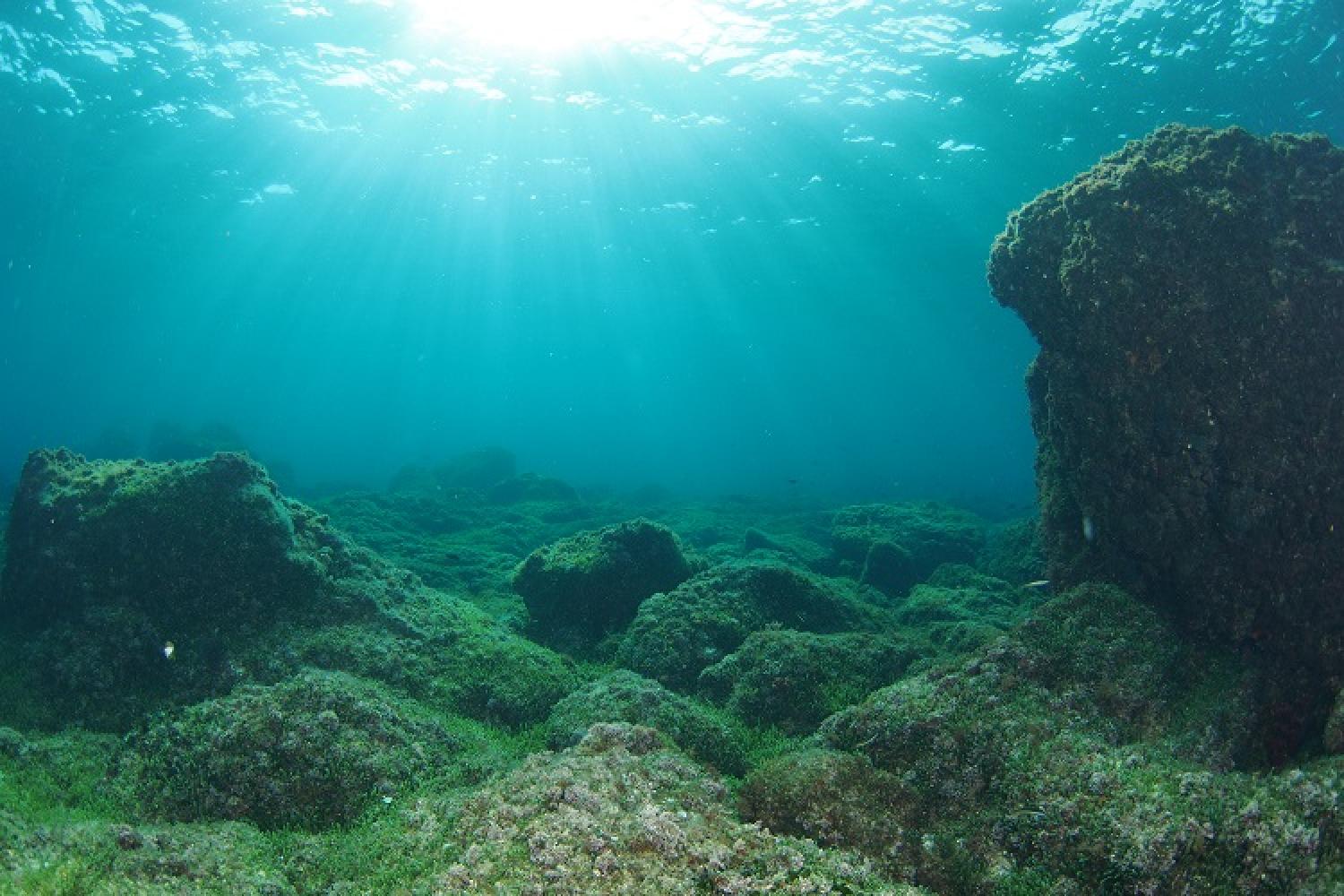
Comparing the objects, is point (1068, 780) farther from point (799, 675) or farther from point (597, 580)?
point (597, 580)

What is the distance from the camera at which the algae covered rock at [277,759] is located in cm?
561

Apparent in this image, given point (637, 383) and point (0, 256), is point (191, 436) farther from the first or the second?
point (637, 383)

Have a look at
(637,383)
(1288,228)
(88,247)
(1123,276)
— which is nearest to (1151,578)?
(1123,276)

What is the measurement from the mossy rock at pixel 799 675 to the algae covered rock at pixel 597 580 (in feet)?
11.9

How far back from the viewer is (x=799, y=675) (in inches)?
324

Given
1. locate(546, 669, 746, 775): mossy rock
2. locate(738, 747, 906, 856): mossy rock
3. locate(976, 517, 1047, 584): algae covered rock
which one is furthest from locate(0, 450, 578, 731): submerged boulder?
locate(976, 517, 1047, 584): algae covered rock

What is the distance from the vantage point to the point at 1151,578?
301 inches

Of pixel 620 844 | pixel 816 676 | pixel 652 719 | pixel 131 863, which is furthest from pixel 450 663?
pixel 620 844

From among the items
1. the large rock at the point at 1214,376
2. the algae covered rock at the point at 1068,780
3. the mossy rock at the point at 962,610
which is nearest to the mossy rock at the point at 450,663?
the algae covered rock at the point at 1068,780

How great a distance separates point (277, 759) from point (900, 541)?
18.5m

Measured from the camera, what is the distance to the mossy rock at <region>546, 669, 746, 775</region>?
694cm

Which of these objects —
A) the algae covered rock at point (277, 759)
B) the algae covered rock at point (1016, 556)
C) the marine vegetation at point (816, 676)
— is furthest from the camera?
the algae covered rock at point (1016, 556)

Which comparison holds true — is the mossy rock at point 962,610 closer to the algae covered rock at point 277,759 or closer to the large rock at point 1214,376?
the large rock at point 1214,376

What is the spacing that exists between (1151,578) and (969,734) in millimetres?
3683
